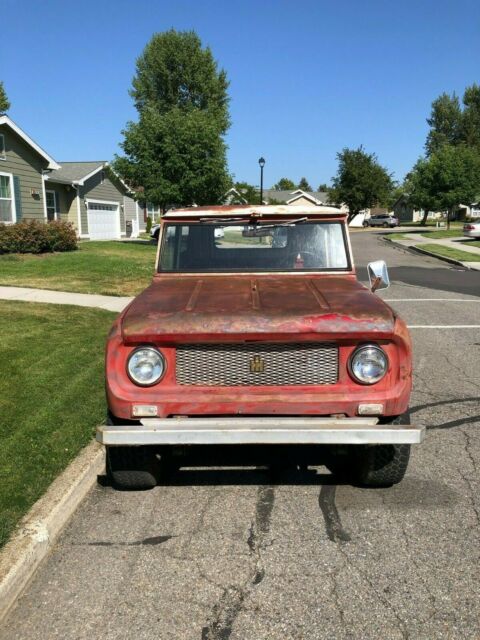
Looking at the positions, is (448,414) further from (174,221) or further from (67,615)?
(67,615)

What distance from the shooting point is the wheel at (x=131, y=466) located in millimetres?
3547

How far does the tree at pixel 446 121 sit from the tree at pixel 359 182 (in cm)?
2608

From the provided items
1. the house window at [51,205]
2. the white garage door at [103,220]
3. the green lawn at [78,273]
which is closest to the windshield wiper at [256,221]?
the green lawn at [78,273]

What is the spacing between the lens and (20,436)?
4344mm

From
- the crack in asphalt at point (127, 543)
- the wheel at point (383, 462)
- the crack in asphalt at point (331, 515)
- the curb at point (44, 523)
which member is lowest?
the crack in asphalt at point (127, 543)

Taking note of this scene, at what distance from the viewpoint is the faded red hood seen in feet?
10.7

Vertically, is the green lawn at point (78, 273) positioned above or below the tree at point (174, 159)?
below

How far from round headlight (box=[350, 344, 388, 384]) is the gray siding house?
1983 centimetres

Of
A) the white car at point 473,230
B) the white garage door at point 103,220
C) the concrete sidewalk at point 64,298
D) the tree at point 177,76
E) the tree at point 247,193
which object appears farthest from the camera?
the tree at point 247,193

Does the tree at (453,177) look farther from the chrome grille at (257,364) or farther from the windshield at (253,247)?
the chrome grille at (257,364)

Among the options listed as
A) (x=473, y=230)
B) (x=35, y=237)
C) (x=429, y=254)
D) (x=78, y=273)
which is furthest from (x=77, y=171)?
(x=473, y=230)

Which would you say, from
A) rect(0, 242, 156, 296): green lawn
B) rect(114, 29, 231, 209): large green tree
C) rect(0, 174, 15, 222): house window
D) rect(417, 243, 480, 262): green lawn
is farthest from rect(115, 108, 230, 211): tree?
rect(417, 243, 480, 262): green lawn

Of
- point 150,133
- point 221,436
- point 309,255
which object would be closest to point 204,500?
point 221,436

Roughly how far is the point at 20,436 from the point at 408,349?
9.39ft
